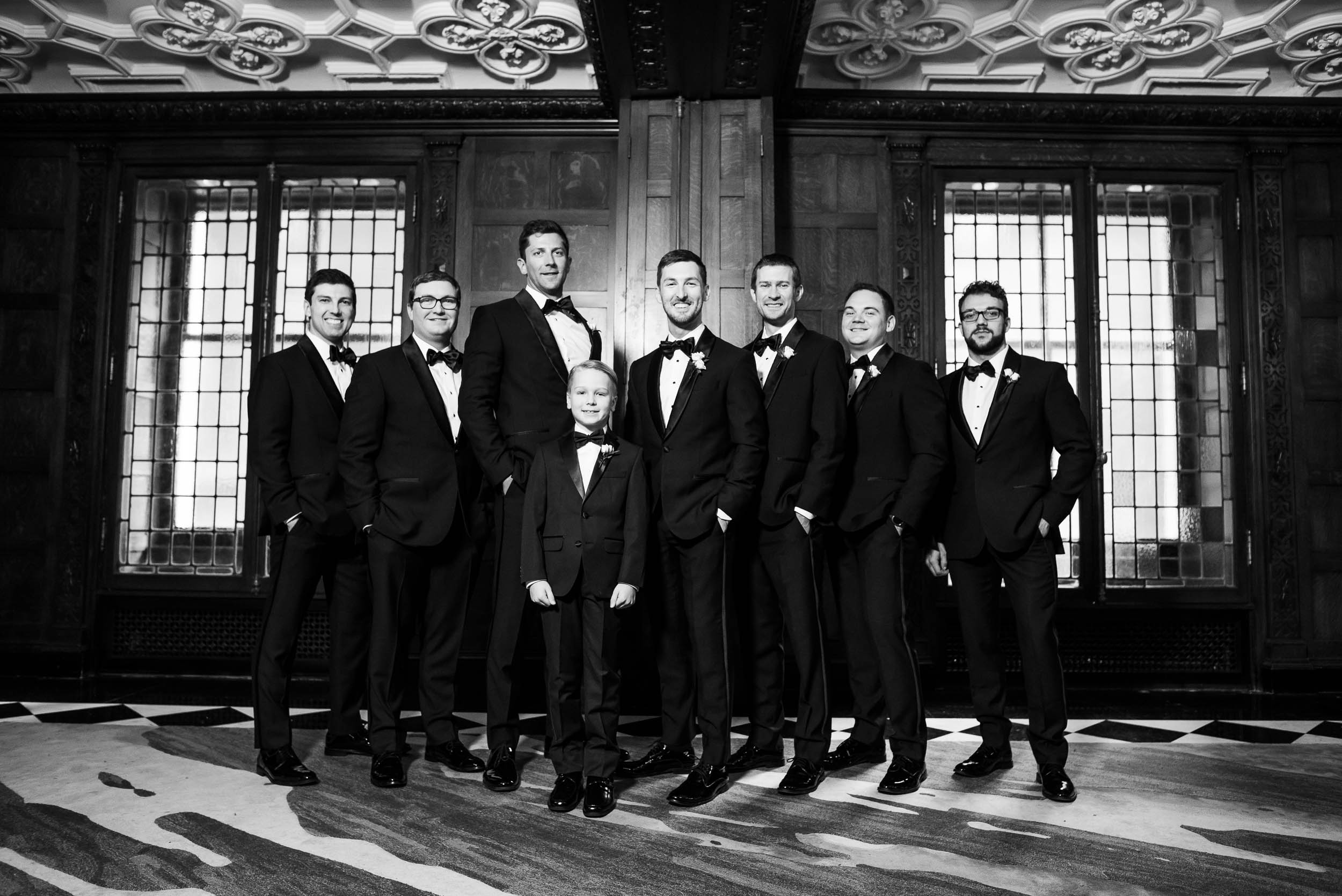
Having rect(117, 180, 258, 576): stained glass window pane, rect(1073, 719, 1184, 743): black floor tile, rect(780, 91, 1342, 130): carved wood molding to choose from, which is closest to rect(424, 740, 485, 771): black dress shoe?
rect(1073, 719, 1184, 743): black floor tile

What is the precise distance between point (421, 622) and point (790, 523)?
1.29 metres

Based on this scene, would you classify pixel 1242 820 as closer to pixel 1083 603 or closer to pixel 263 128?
pixel 1083 603

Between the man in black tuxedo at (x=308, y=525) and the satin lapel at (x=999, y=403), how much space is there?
7.06 feet

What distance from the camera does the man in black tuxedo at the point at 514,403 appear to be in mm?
3092

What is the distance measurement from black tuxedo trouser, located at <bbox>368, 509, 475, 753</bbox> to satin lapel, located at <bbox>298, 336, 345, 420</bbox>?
47 cm

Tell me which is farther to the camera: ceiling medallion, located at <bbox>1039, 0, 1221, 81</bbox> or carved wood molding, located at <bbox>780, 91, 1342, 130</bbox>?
carved wood molding, located at <bbox>780, 91, 1342, 130</bbox>

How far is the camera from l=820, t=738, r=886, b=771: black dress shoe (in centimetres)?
324

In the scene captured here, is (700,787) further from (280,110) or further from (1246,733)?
(280,110)

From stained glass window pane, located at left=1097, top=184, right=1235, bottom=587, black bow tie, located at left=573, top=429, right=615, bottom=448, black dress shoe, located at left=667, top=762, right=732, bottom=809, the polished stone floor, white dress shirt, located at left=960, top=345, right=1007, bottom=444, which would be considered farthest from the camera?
stained glass window pane, located at left=1097, top=184, right=1235, bottom=587

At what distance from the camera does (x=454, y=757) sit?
10.4 feet

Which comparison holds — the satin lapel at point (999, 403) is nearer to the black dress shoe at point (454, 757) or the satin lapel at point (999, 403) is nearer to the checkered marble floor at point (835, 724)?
the checkered marble floor at point (835, 724)

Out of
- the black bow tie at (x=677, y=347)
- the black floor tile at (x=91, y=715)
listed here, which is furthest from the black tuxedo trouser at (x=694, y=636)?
the black floor tile at (x=91, y=715)

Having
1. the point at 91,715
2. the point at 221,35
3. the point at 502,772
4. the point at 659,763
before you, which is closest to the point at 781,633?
the point at 659,763

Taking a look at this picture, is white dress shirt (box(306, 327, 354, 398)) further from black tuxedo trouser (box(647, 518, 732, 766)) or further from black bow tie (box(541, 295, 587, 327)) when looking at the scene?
black tuxedo trouser (box(647, 518, 732, 766))
